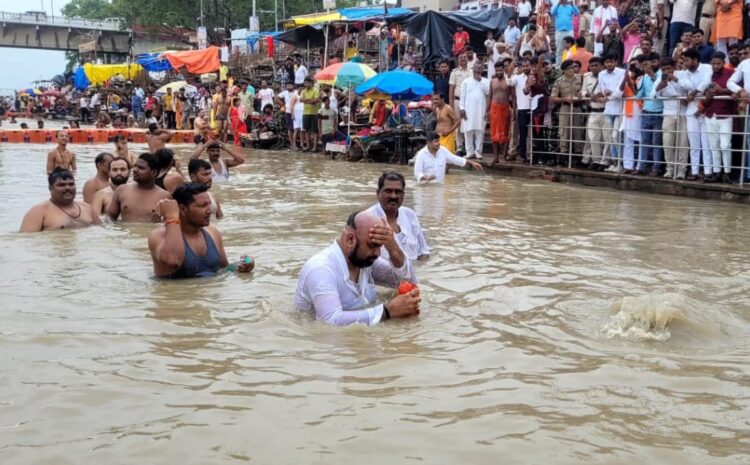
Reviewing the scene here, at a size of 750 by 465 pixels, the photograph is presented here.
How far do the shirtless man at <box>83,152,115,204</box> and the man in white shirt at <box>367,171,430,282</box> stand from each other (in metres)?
4.96

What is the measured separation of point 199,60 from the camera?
35.0 metres

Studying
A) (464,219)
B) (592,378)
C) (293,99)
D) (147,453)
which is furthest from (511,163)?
(147,453)

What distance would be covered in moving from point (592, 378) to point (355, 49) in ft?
79.8

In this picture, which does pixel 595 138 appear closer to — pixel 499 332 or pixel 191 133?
pixel 499 332

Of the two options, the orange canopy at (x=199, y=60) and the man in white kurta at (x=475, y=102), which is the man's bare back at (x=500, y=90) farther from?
the orange canopy at (x=199, y=60)

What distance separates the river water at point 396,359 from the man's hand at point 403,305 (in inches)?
4.1

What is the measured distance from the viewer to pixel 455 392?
448 cm

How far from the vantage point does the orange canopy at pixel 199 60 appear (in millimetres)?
34688

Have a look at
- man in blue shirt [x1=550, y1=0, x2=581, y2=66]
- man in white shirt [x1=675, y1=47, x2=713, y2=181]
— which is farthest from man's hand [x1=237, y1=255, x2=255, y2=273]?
man in blue shirt [x1=550, y1=0, x2=581, y2=66]

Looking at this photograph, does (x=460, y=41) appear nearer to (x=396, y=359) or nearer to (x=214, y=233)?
(x=214, y=233)

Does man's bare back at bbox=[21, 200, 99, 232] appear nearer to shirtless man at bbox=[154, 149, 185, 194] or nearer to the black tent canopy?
shirtless man at bbox=[154, 149, 185, 194]

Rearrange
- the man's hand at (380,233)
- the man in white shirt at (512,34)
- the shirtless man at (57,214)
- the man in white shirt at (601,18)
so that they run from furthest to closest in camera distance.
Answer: the man in white shirt at (512,34) → the man in white shirt at (601,18) → the shirtless man at (57,214) → the man's hand at (380,233)

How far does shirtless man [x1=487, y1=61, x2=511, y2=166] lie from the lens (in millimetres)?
16578

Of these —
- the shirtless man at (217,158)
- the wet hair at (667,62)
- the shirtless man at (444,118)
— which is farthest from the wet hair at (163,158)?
the shirtless man at (444,118)
